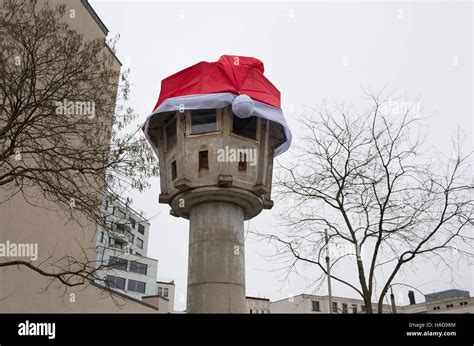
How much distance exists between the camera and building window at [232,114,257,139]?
11.7m

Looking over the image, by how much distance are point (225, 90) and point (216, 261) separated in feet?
14.1

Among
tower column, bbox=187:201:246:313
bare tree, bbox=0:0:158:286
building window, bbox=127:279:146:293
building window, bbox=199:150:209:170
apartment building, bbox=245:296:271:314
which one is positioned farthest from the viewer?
apartment building, bbox=245:296:271:314

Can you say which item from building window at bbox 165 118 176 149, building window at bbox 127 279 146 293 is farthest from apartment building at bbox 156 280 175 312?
building window at bbox 165 118 176 149

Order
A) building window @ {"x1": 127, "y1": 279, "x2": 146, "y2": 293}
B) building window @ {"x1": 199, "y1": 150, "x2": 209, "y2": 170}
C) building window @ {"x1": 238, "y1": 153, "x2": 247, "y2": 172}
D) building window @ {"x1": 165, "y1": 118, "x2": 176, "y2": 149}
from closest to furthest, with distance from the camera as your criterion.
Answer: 1. building window @ {"x1": 199, "y1": 150, "x2": 209, "y2": 170}
2. building window @ {"x1": 238, "y1": 153, "x2": 247, "y2": 172}
3. building window @ {"x1": 165, "y1": 118, "x2": 176, "y2": 149}
4. building window @ {"x1": 127, "y1": 279, "x2": 146, "y2": 293}

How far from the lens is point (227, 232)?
11133 millimetres

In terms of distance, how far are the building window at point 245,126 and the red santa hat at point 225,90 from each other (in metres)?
0.54

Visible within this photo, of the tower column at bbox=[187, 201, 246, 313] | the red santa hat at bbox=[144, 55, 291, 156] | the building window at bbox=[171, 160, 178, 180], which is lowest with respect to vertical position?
the tower column at bbox=[187, 201, 246, 313]

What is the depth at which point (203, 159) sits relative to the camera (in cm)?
1139

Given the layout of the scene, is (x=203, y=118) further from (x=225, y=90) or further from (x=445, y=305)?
(x=445, y=305)

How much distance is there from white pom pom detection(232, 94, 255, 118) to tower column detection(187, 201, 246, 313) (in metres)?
2.33

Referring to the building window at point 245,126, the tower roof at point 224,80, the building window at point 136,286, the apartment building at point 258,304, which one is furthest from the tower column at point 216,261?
the apartment building at point 258,304

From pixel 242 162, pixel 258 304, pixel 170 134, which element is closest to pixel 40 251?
pixel 170 134

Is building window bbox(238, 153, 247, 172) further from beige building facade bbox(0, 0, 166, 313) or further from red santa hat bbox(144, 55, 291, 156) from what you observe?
beige building facade bbox(0, 0, 166, 313)
